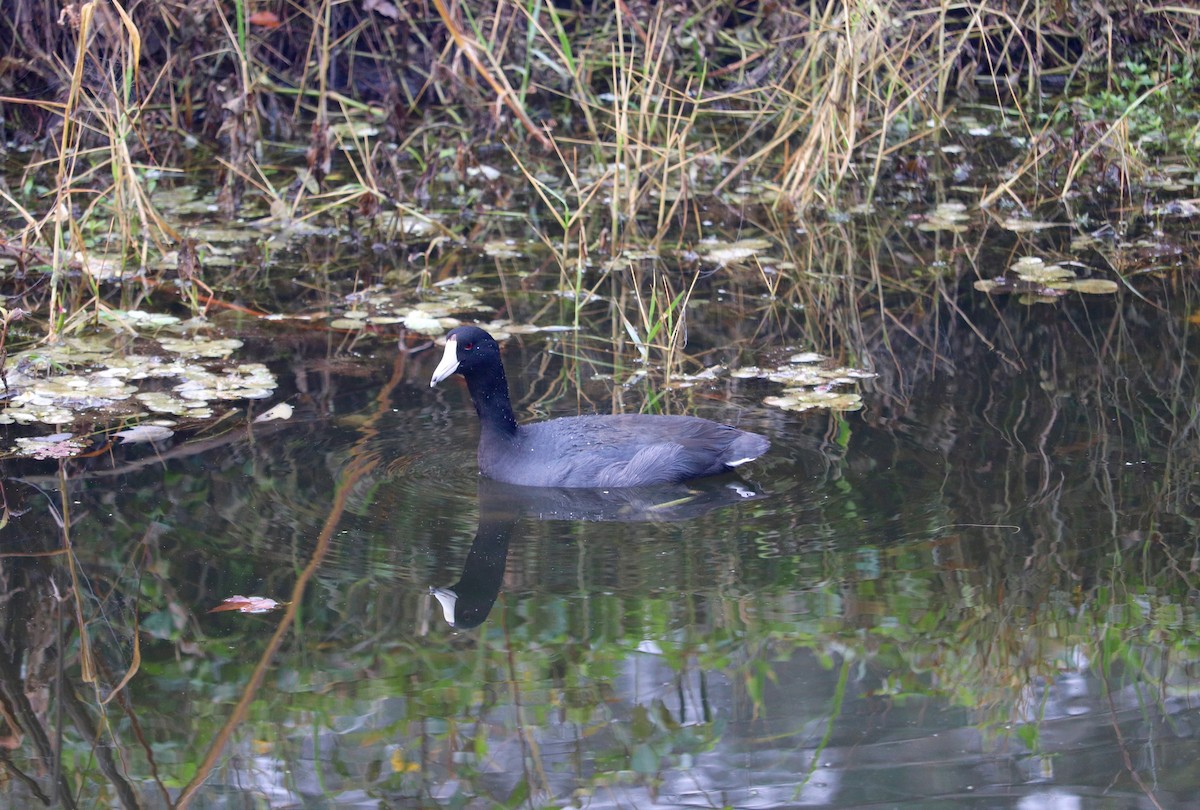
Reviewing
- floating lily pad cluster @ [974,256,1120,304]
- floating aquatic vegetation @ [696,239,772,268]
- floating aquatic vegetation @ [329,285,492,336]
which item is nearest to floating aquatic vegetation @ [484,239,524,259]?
floating aquatic vegetation @ [329,285,492,336]

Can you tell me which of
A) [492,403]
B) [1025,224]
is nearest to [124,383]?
[492,403]

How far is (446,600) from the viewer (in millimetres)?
4531

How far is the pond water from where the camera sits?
3672mm

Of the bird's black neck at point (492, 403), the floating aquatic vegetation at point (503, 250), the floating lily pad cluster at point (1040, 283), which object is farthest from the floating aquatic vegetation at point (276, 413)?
the floating lily pad cluster at point (1040, 283)

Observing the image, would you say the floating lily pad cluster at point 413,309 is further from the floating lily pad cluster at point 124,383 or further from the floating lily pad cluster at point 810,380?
the floating lily pad cluster at point 810,380

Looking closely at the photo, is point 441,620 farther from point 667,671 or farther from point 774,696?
point 774,696

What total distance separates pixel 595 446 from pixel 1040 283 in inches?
115

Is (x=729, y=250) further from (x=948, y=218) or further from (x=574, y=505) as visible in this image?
(x=574, y=505)

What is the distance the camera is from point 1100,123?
9.02m

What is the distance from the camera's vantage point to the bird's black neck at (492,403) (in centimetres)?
555

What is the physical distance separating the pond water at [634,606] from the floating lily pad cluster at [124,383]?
0.55 feet

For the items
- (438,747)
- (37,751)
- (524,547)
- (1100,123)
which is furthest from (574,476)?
(1100,123)

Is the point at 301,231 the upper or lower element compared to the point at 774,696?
upper

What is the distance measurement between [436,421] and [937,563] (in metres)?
2.13
